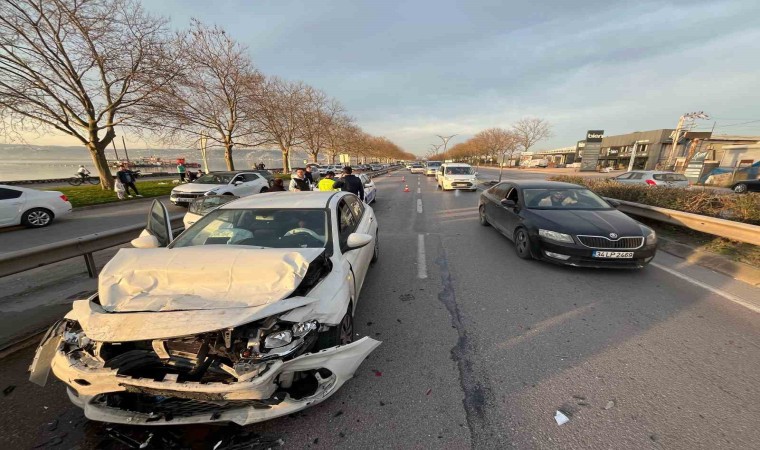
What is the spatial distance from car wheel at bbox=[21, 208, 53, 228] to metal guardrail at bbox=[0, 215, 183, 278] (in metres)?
6.83

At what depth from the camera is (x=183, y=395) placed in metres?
1.71

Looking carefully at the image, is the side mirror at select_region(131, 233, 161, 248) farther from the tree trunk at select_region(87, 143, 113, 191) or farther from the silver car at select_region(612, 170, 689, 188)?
the tree trunk at select_region(87, 143, 113, 191)

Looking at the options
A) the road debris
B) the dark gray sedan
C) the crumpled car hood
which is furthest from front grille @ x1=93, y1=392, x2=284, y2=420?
the dark gray sedan

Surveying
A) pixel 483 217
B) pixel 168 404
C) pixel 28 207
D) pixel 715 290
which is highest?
pixel 28 207

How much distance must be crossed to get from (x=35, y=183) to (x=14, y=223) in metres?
19.3

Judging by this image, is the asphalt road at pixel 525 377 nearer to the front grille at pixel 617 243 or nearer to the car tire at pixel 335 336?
the car tire at pixel 335 336

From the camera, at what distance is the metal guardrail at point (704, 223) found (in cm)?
477

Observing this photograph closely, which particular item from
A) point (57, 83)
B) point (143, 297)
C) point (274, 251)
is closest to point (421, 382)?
point (274, 251)

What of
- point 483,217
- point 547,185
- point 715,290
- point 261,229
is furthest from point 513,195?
point 261,229

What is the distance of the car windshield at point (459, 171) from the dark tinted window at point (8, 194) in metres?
18.0

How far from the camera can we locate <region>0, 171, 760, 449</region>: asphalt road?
6.49 feet

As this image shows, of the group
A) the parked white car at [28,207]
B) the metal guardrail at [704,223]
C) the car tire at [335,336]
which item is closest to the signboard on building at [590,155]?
the metal guardrail at [704,223]

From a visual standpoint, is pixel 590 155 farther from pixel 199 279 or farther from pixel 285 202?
pixel 199 279

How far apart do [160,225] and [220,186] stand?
9.05 metres
